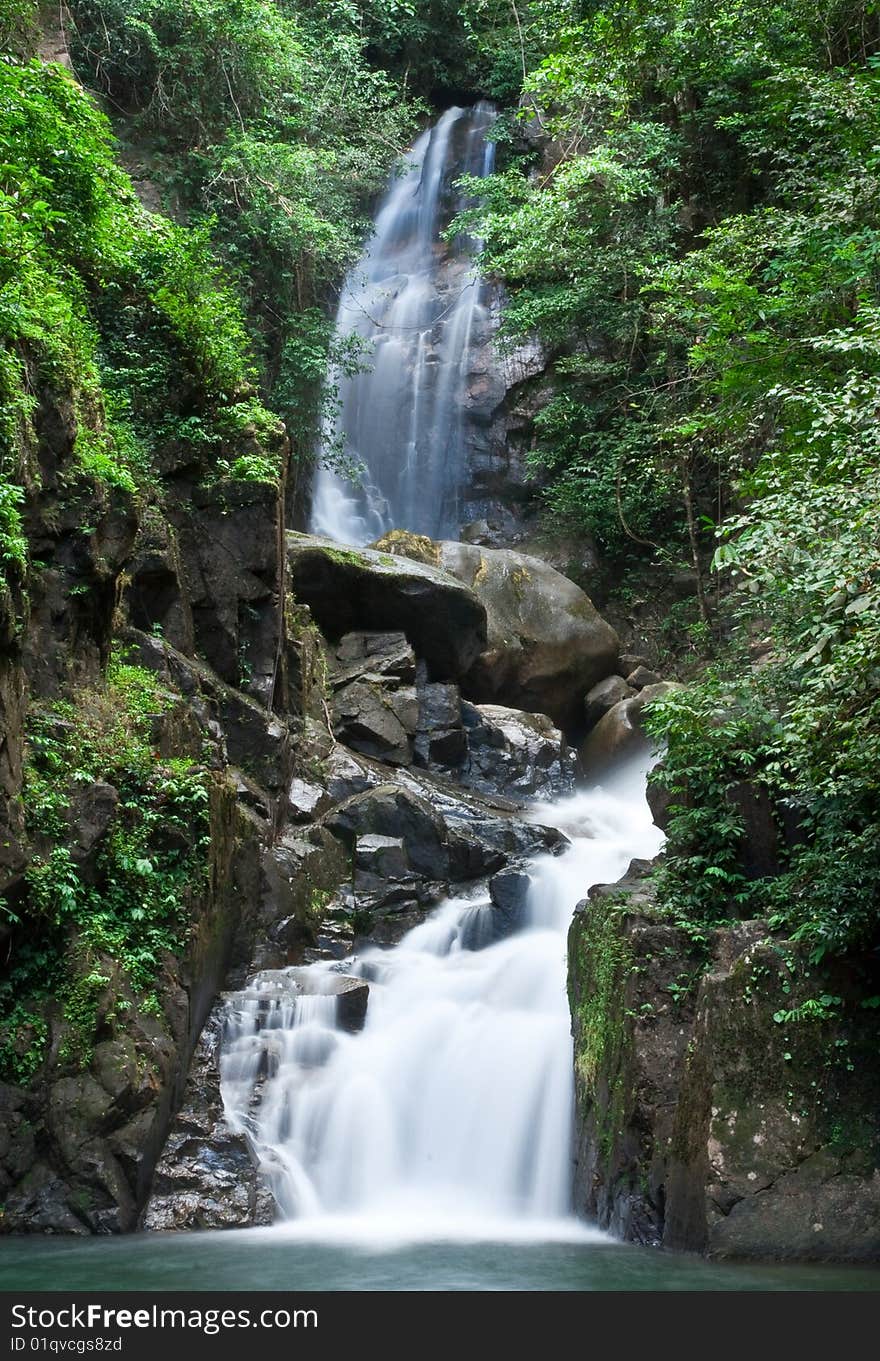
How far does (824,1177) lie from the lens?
26.0 feet

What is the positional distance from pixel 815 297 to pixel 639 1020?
26.7ft

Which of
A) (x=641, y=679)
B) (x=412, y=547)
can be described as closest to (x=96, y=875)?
(x=412, y=547)

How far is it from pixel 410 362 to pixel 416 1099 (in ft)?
64.9

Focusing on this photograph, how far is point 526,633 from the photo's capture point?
2128 cm

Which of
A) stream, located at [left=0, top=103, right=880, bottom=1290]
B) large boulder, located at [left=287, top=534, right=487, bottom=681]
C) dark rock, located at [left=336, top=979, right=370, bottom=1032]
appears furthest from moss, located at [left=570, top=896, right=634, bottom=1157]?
large boulder, located at [left=287, top=534, right=487, bottom=681]

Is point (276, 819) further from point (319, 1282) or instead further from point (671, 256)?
point (671, 256)

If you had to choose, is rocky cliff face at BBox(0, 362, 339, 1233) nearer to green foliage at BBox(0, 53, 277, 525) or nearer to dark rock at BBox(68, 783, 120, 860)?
dark rock at BBox(68, 783, 120, 860)

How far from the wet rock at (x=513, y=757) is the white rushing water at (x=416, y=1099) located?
5.63 metres

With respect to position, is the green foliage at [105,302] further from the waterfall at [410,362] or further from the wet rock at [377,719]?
the waterfall at [410,362]

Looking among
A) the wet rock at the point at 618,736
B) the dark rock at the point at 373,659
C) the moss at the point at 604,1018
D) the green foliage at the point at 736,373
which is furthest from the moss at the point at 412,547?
the moss at the point at 604,1018

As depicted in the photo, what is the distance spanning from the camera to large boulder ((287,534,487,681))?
730 inches

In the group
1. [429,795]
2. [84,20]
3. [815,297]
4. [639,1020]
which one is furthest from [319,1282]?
[84,20]

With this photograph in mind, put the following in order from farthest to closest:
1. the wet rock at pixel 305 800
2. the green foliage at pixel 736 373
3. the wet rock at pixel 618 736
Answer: the wet rock at pixel 618 736 < the wet rock at pixel 305 800 < the green foliage at pixel 736 373

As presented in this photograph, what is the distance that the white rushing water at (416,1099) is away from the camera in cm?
1007
